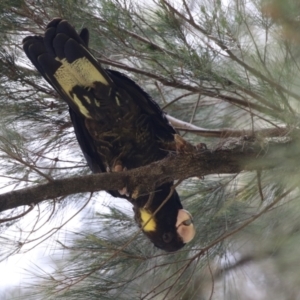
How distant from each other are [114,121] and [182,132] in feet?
0.78

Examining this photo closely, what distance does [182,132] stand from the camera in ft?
6.44

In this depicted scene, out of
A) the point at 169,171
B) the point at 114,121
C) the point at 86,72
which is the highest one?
the point at 86,72

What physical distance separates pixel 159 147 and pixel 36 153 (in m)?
0.37

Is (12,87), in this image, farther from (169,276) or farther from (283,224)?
(283,224)

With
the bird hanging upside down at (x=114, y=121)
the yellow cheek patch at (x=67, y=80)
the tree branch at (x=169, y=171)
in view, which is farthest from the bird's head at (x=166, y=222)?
the yellow cheek patch at (x=67, y=80)

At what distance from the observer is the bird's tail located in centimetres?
159

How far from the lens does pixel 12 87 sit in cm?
183

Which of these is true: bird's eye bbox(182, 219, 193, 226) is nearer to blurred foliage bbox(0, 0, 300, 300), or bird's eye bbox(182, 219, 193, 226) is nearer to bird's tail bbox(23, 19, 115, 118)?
blurred foliage bbox(0, 0, 300, 300)

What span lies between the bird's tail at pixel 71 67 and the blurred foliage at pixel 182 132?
127 millimetres

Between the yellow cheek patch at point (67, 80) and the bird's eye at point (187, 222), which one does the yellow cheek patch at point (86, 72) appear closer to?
the yellow cheek patch at point (67, 80)

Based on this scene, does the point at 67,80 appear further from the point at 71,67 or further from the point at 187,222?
the point at 187,222

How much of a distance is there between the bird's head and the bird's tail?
325 mm

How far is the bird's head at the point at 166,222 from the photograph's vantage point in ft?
5.73

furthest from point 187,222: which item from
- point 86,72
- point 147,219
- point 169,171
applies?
point 86,72
